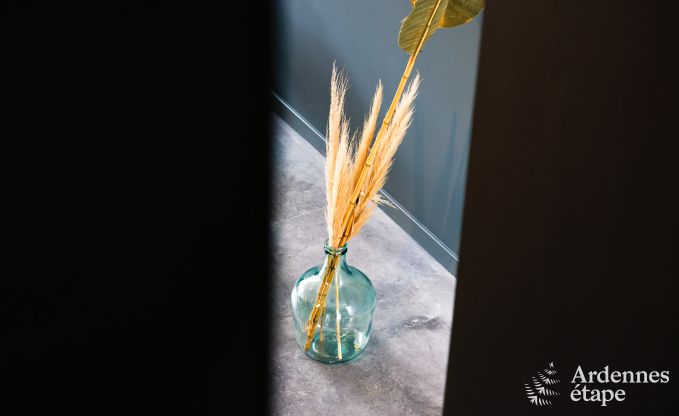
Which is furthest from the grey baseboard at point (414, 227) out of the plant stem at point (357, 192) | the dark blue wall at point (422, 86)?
the plant stem at point (357, 192)

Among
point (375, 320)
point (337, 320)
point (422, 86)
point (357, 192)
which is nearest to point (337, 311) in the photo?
point (337, 320)

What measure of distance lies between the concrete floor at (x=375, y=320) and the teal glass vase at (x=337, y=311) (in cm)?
5

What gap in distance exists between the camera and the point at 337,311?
2326 mm

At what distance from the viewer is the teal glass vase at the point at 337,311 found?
7.54 ft

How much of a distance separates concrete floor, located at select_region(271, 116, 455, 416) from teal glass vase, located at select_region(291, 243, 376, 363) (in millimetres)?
46

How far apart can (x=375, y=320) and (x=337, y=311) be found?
1.02ft

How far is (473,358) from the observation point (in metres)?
0.35

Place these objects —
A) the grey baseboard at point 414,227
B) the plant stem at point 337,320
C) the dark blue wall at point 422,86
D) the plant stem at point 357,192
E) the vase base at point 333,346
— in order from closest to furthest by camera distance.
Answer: the plant stem at point 357,192 < the plant stem at point 337,320 < the vase base at point 333,346 < the dark blue wall at point 422,86 < the grey baseboard at point 414,227

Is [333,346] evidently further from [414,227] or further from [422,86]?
[422,86]

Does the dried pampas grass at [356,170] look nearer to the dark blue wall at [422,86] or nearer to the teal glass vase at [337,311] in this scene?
the teal glass vase at [337,311]

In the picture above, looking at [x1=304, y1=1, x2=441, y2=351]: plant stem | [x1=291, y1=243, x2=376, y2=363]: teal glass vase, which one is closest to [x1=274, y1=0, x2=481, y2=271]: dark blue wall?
[x1=304, y1=1, x2=441, y2=351]: plant stem

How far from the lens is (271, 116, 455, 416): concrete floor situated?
230 cm

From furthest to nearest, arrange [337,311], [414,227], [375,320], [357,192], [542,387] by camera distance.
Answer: [414,227] → [375,320] → [337,311] → [357,192] → [542,387]

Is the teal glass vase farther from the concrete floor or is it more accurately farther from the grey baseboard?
the grey baseboard
